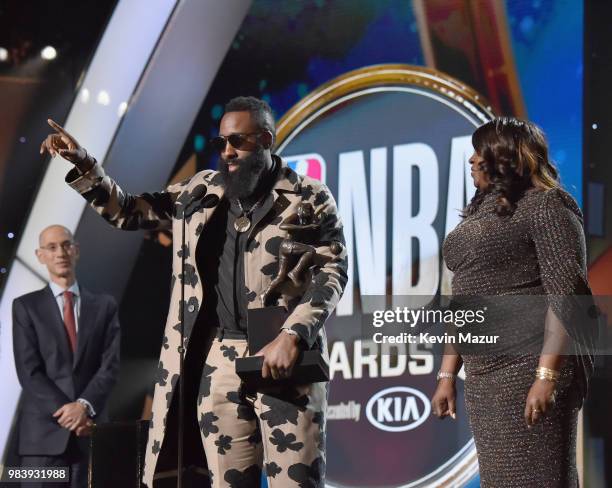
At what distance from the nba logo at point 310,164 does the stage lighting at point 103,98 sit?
134cm

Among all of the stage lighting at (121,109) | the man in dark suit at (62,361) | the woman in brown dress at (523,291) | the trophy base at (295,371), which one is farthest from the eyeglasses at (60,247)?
the woman in brown dress at (523,291)

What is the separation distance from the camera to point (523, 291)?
2.79m

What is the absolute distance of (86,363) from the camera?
5.15 m

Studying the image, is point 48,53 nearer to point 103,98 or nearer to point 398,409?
point 103,98

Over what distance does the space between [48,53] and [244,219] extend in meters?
3.29

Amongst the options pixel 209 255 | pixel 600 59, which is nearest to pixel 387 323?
pixel 209 255

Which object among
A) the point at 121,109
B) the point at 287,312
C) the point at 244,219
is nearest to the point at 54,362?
the point at 121,109

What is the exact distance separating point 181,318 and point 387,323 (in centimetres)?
101

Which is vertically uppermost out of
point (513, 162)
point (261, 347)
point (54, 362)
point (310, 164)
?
point (310, 164)

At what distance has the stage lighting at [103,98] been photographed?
5.87 metres

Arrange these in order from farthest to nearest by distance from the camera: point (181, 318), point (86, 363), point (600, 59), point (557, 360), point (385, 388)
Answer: point (86, 363) < point (385, 388) < point (600, 59) < point (181, 318) < point (557, 360)

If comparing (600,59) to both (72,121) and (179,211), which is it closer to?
(179,211)

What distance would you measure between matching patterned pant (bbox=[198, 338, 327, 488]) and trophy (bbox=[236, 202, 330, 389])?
77mm

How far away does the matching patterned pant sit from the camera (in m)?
2.97
